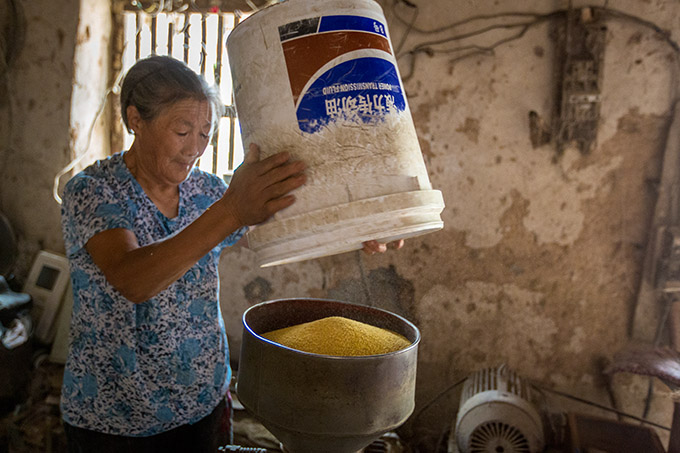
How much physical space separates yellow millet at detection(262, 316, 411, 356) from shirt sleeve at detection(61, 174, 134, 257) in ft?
1.66

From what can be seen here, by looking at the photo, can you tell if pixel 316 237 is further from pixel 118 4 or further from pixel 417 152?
pixel 118 4

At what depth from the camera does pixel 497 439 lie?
82.7 inches

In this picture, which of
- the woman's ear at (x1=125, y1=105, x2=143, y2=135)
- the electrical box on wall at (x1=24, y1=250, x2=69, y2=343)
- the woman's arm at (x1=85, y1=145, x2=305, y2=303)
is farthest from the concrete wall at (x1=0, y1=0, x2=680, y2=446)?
the woman's arm at (x1=85, y1=145, x2=305, y2=303)

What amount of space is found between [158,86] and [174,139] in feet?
0.50

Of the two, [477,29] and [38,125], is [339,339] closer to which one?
[477,29]

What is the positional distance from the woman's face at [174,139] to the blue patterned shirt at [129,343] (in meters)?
0.08

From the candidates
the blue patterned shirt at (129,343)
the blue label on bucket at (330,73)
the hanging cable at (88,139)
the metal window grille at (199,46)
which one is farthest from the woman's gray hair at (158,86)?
the hanging cable at (88,139)

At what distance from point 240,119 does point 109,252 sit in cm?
47

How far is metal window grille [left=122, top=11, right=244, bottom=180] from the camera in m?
2.86

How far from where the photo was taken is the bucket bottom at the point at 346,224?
0.94 metres

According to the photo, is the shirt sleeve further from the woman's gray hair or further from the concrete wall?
the concrete wall

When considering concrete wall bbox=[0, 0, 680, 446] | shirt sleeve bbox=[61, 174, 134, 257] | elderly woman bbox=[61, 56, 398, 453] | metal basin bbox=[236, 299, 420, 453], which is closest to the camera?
metal basin bbox=[236, 299, 420, 453]

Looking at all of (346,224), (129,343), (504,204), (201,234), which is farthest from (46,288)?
(504,204)

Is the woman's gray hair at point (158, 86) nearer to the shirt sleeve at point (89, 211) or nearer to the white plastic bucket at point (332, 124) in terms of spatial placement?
the shirt sleeve at point (89, 211)
